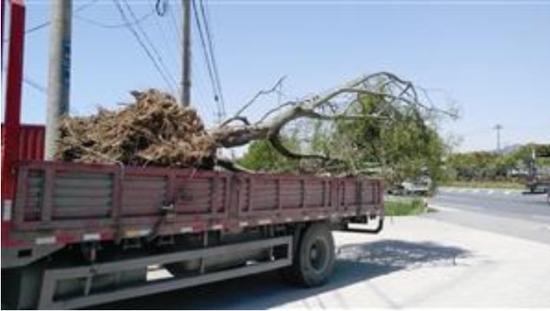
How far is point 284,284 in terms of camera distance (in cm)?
1264

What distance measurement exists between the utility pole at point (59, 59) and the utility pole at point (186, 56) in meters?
4.90

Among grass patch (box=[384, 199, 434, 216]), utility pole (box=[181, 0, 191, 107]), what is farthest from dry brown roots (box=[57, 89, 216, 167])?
grass patch (box=[384, 199, 434, 216])

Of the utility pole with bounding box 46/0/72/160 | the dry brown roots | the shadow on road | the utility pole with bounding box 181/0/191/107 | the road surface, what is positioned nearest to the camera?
the dry brown roots

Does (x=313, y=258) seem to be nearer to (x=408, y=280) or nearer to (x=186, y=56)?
(x=408, y=280)

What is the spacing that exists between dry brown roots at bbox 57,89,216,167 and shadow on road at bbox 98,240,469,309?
180 centimetres

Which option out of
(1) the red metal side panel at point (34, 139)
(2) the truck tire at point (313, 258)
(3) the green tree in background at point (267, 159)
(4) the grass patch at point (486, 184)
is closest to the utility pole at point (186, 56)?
(3) the green tree in background at point (267, 159)

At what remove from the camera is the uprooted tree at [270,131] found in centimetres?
1021

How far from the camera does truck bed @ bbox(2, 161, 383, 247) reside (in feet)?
25.0

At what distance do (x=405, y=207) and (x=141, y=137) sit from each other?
25.6 meters

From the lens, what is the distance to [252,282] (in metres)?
12.8

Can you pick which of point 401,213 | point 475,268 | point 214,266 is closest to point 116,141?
point 214,266

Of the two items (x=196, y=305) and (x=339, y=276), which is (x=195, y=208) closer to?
(x=196, y=305)

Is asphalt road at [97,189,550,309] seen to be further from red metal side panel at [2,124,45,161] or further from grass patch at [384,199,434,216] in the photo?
grass patch at [384,199,434,216]

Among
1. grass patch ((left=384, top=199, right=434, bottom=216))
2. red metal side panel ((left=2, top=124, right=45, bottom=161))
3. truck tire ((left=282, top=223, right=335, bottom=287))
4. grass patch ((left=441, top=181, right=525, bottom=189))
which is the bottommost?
truck tire ((left=282, top=223, right=335, bottom=287))
